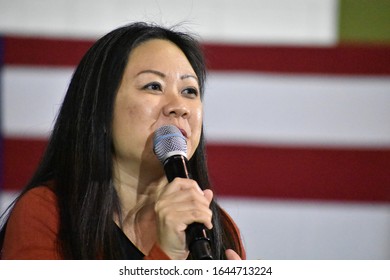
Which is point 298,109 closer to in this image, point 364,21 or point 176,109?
point 364,21

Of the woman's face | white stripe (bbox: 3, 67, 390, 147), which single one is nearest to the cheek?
the woman's face

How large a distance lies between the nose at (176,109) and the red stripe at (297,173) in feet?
3.77

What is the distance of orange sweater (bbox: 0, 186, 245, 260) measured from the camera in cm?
113

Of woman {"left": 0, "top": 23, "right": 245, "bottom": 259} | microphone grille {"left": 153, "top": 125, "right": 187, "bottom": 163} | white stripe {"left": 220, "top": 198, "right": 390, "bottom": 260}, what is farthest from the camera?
white stripe {"left": 220, "top": 198, "right": 390, "bottom": 260}

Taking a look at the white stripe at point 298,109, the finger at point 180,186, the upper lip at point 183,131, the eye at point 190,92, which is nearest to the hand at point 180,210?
the finger at point 180,186

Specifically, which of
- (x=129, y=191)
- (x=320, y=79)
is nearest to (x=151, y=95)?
(x=129, y=191)

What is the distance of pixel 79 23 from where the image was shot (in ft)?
7.37

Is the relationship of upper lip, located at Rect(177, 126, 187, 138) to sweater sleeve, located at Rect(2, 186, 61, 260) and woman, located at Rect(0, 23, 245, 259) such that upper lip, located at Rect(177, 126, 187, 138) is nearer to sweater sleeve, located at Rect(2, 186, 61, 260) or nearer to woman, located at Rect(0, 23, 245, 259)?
woman, located at Rect(0, 23, 245, 259)

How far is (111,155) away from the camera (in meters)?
1.25

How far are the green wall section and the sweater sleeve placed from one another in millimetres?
1390

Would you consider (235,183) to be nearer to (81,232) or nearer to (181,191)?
(81,232)

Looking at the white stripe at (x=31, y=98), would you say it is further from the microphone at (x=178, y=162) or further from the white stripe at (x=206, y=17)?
the microphone at (x=178, y=162)

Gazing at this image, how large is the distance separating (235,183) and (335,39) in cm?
57

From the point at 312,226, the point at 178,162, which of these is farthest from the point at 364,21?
the point at 178,162
